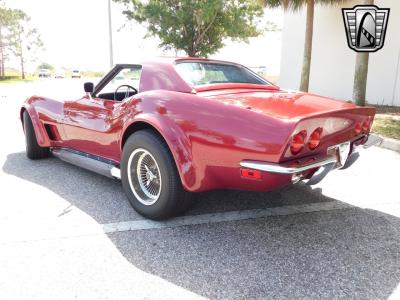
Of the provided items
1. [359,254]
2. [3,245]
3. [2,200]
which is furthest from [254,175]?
[2,200]

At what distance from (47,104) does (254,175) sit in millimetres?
2987

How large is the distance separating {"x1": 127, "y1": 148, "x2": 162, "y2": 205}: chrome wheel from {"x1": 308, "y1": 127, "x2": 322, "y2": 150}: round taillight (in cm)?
125

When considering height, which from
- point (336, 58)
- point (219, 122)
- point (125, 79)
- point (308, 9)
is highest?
point (308, 9)

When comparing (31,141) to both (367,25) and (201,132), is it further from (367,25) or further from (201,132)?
(367,25)

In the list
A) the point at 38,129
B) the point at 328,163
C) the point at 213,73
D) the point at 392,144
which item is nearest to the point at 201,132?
the point at 328,163

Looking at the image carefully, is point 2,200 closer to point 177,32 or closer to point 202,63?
point 202,63

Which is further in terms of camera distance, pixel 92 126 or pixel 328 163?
pixel 92 126

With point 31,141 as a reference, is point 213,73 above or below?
above

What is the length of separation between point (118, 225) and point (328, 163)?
1.68m

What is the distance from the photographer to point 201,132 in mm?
2518

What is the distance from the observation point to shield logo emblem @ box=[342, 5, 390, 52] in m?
10.1

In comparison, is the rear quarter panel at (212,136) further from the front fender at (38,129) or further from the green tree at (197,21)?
the green tree at (197,21)

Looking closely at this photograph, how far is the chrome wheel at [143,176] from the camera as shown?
3029mm

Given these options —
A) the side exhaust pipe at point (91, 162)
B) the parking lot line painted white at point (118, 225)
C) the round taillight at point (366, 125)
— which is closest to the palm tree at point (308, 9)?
the round taillight at point (366, 125)
